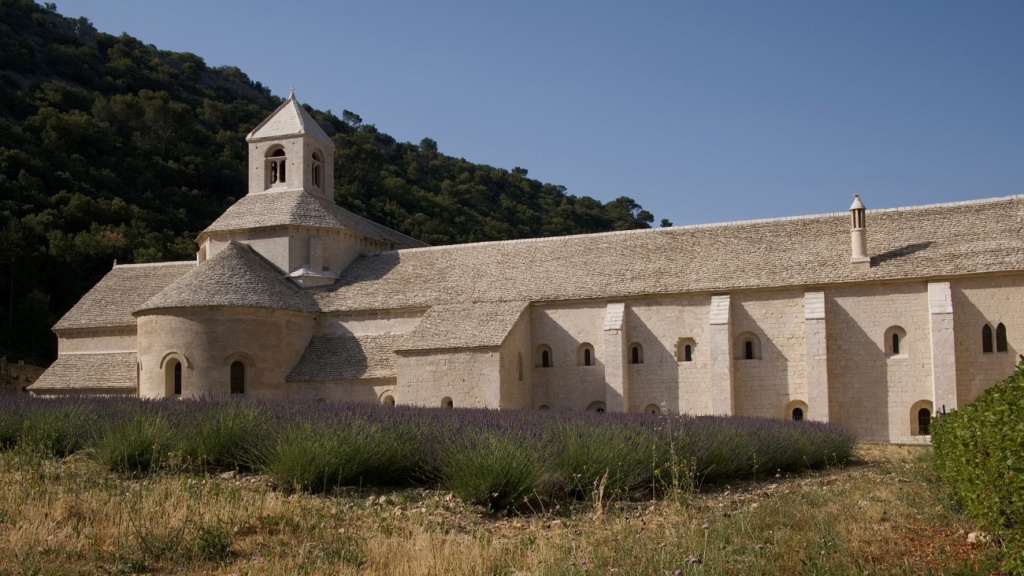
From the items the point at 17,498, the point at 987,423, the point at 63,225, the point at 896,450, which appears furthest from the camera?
the point at 63,225

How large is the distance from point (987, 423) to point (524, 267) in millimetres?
26506

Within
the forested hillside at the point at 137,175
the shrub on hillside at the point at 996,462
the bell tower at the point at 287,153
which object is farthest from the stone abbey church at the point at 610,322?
the shrub on hillside at the point at 996,462

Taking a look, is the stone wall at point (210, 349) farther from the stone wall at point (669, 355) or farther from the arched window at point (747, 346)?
the arched window at point (747, 346)

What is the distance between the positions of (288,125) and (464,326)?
15155mm

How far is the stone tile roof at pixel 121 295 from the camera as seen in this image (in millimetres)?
37250

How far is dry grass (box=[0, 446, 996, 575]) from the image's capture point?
8.52m

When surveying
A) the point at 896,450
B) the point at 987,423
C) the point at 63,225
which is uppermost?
the point at 63,225

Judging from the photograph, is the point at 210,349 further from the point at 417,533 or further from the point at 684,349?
the point at 417,533

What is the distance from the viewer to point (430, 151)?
109 meters

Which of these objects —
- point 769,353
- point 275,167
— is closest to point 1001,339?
point 769,353

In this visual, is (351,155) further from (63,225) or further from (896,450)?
(896,450)

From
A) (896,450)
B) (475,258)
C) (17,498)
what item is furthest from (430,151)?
(17,498)

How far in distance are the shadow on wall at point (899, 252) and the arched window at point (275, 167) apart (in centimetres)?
2473

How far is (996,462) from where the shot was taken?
854cm
